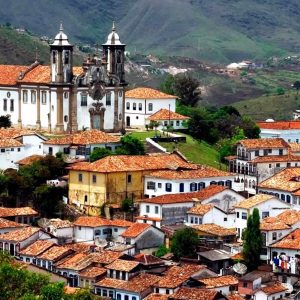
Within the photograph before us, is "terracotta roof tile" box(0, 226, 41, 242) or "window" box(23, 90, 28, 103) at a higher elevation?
"window" box(23, 90, 28, 103)

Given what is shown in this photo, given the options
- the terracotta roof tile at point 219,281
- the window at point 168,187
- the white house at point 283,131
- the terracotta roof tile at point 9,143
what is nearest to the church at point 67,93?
the terracotta roof tile at point 9,143

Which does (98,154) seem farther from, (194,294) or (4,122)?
(194,294)

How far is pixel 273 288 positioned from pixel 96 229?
12.6 m

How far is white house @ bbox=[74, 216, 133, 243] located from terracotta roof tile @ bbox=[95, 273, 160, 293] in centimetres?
729

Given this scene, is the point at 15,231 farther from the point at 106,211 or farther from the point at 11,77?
the point at 11,77

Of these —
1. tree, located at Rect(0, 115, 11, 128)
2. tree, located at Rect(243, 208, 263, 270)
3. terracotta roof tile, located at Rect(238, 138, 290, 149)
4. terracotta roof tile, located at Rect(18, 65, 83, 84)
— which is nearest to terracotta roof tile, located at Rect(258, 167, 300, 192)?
terracotta roof tile, located at Rect(238, 138, 290, 149)

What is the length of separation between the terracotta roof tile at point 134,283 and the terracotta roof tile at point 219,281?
2554mm

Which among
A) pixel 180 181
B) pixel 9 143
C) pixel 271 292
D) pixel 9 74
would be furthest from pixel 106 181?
pixel 9 74

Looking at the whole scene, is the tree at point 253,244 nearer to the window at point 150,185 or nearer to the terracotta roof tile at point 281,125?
the window at point 150,185

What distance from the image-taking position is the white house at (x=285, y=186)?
8681 cm

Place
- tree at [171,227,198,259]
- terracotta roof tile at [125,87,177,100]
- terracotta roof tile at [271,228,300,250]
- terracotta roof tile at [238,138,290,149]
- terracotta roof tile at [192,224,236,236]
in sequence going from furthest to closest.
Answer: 1. terracotta roof tile at [125,87,177,100]
2. terracotta roof tile at [238,138,290,149]
3. terracotta roof tile at [192,224,236,236]
4. tree at [171,227,198,259]
5. terracotta roof tile at [271,228,300,250]

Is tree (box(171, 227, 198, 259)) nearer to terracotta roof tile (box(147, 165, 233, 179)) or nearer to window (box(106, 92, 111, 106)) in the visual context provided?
terracotta roof tile (box(147, 165, 233, 179))

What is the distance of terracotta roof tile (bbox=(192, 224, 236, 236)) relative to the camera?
269 ft

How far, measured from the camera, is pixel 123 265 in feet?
249
